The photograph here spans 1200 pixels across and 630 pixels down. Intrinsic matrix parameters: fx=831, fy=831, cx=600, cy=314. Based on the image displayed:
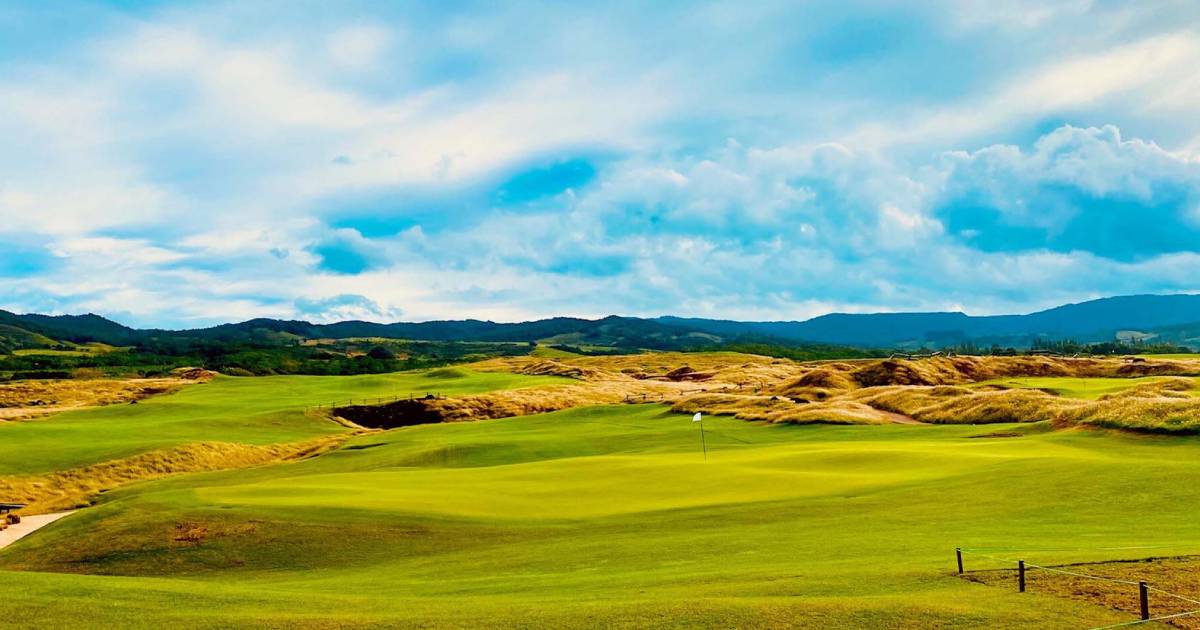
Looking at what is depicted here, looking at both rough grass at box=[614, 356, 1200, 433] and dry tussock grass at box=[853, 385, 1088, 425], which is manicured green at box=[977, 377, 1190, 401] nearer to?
rough grass at box=[614, 356, 1200, 433]

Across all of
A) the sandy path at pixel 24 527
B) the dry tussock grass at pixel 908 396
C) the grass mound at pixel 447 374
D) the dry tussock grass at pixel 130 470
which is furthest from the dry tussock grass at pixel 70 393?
the sandy path at pixel 24 527

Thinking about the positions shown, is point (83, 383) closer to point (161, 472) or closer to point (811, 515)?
point (161, 472)

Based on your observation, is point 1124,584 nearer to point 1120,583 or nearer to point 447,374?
point 1120,583

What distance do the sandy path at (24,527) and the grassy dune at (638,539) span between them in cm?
388

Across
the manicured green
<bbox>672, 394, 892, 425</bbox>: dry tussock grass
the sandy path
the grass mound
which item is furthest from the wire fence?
the grass mound

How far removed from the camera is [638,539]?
26766mm

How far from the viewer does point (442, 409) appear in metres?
106

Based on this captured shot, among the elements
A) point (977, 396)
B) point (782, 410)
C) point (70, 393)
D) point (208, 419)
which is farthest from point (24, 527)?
point (70, 393)

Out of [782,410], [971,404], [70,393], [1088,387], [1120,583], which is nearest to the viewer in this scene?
[1120,583]

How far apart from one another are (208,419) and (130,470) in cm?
2829

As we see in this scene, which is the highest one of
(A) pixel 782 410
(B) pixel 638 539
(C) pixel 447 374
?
(C) pixel 447 374

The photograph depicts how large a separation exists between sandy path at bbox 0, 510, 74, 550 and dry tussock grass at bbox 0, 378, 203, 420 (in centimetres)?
6558

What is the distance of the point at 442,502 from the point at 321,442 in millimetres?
49305

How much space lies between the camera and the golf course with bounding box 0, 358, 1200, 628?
16.7 m
